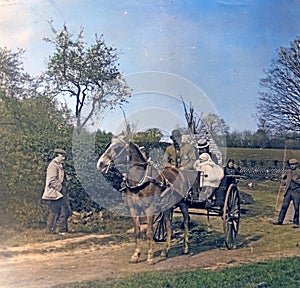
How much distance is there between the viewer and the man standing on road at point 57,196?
2908 millimetres

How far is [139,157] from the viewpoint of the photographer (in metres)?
3.03

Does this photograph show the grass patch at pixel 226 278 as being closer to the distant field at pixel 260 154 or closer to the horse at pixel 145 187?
the horse at pixel 145 187

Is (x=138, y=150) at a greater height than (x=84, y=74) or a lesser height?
lesser

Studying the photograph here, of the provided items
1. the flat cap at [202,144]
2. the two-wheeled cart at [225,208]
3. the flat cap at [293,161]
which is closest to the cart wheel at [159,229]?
the two-wheeled cart at [225,208]

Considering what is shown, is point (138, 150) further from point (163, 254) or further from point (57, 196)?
point (163, 254)

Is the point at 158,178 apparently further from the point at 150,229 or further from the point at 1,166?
the point at 1,166

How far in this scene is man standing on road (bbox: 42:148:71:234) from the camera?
291 centimetres

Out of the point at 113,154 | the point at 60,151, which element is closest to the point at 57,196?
the point at 60,151

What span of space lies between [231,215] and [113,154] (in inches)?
38.8

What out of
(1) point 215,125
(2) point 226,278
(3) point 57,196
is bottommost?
(2) point 226,278

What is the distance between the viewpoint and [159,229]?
3117mm

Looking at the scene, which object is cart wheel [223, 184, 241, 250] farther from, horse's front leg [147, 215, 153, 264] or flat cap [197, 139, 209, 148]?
horse's front leg [147, 215, 153, 264]

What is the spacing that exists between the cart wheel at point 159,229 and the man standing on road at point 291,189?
867mm

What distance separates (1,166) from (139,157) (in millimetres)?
897
